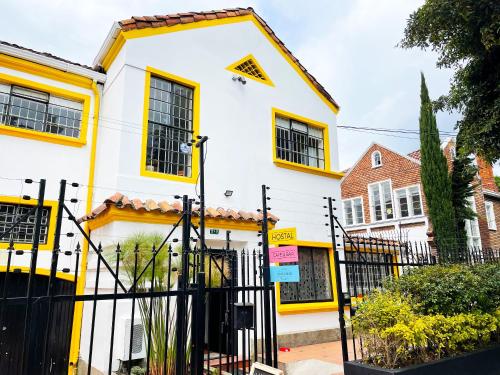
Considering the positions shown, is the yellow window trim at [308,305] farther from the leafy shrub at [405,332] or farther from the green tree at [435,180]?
the green tree at [435,180]

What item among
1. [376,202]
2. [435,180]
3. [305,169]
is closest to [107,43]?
[305,169]

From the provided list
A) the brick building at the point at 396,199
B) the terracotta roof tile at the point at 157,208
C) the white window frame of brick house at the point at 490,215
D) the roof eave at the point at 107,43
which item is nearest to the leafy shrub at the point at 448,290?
the terracotta roof tile at the point at 157,208

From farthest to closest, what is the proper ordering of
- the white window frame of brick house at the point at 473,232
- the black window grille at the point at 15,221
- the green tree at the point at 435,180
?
the white window frame of brick house at the point at 473,232, the green tree at the point at 435,180, the black window grille at the point at 15,221

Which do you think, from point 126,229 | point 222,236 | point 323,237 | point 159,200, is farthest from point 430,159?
point 126,229

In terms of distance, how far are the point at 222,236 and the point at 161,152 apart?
2.66m

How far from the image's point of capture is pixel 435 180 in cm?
1650

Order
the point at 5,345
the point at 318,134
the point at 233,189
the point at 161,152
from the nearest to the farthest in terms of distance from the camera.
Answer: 1. the point at 5,345
2. the point at 161,152
3. the point at 233,189
4. the point at 318,134

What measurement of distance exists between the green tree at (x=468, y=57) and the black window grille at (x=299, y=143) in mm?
4569

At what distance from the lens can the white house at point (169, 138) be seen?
8258 mm

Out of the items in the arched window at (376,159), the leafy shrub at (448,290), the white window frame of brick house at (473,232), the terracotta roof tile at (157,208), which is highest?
the arched window at (376,159)

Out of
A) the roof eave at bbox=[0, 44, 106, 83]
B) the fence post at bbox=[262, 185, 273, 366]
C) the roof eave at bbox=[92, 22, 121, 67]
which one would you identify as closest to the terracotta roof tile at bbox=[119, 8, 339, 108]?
the roof eave at bbox=[92, 22, 121, 67]

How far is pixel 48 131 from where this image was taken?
8.87 metres

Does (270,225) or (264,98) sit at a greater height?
(264,98)

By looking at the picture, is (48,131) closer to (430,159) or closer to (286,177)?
(286,177)
